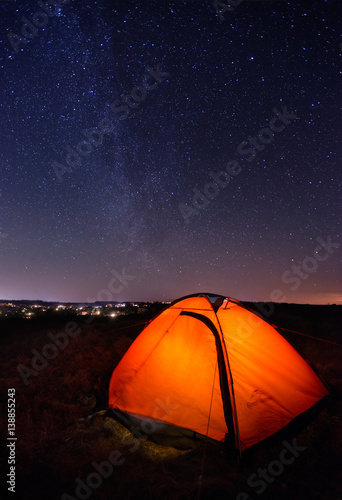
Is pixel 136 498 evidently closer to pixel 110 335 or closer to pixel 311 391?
pixel 311 391

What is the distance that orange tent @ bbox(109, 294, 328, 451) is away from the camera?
4.45 metres

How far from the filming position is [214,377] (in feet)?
15.3

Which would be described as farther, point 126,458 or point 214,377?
point 214,377

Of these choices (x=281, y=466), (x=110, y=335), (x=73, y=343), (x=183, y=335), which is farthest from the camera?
(x=110, y=335)

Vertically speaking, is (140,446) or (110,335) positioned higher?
(110,335)

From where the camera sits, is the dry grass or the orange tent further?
the orange tent

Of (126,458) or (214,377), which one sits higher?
(214,377)

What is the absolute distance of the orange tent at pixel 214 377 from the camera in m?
4.45

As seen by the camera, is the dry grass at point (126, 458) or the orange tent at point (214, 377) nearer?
the dry grass at point (126, 458)

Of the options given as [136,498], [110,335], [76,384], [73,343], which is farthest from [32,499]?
[110,335]

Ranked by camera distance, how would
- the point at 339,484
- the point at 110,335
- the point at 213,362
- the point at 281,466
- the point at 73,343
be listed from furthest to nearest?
1. the point at 110,335
2. the point at 73,343
3. the point at 213,362
4. the point at 281,466
5. the point at 339,484

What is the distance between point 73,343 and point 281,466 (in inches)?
331

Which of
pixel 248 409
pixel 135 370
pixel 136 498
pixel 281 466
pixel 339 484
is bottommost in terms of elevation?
pixel 339 484

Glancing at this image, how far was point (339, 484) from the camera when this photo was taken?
3.52 m
